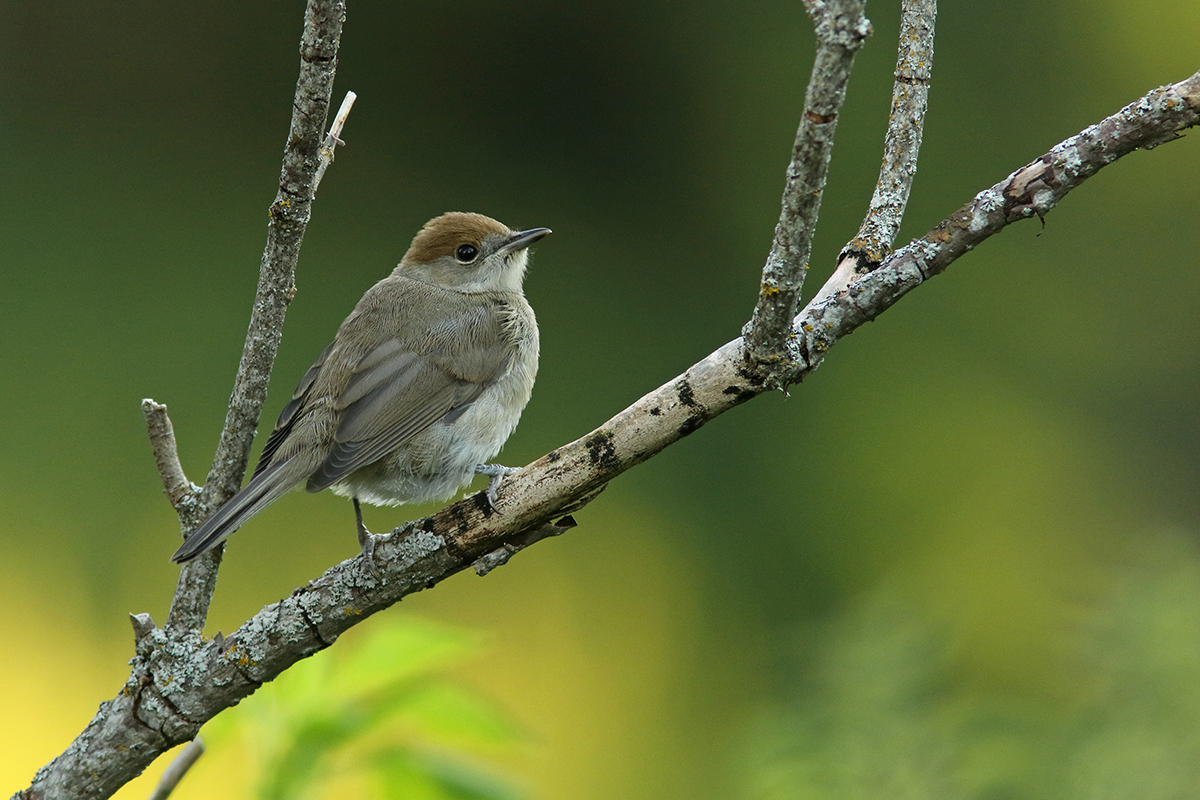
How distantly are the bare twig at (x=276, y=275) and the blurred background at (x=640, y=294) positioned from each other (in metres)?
2.31

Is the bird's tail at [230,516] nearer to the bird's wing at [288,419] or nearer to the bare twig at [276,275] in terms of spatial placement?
the bare twig at [276,275]

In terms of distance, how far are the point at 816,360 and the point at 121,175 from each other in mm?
4647

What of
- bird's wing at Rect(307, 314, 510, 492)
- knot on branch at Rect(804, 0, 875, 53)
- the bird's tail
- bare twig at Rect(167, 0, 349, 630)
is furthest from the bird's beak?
knot on branch at Rect(804, 0, 875, 53)

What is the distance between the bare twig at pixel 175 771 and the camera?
1927mm

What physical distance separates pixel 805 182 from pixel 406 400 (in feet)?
5.14

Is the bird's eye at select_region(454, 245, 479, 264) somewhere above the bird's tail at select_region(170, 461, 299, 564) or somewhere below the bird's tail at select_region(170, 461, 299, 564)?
above

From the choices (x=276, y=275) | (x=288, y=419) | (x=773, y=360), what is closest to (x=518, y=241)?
(x=288, y=419)

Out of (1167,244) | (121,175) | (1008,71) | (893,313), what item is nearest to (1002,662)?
(893,313)

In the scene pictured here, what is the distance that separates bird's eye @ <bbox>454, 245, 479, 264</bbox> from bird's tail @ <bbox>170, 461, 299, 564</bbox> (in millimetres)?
1402

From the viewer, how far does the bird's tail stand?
1981 mm

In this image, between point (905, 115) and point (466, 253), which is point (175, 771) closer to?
point (905, 115)

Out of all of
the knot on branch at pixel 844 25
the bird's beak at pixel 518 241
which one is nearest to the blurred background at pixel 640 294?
the bird's beak at pixel 518 241

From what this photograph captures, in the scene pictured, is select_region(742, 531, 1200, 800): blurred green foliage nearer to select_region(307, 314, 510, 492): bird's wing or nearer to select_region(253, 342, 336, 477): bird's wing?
select_region(307, 314, 510, 492): bird's wing

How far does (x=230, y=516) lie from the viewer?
2.07m
